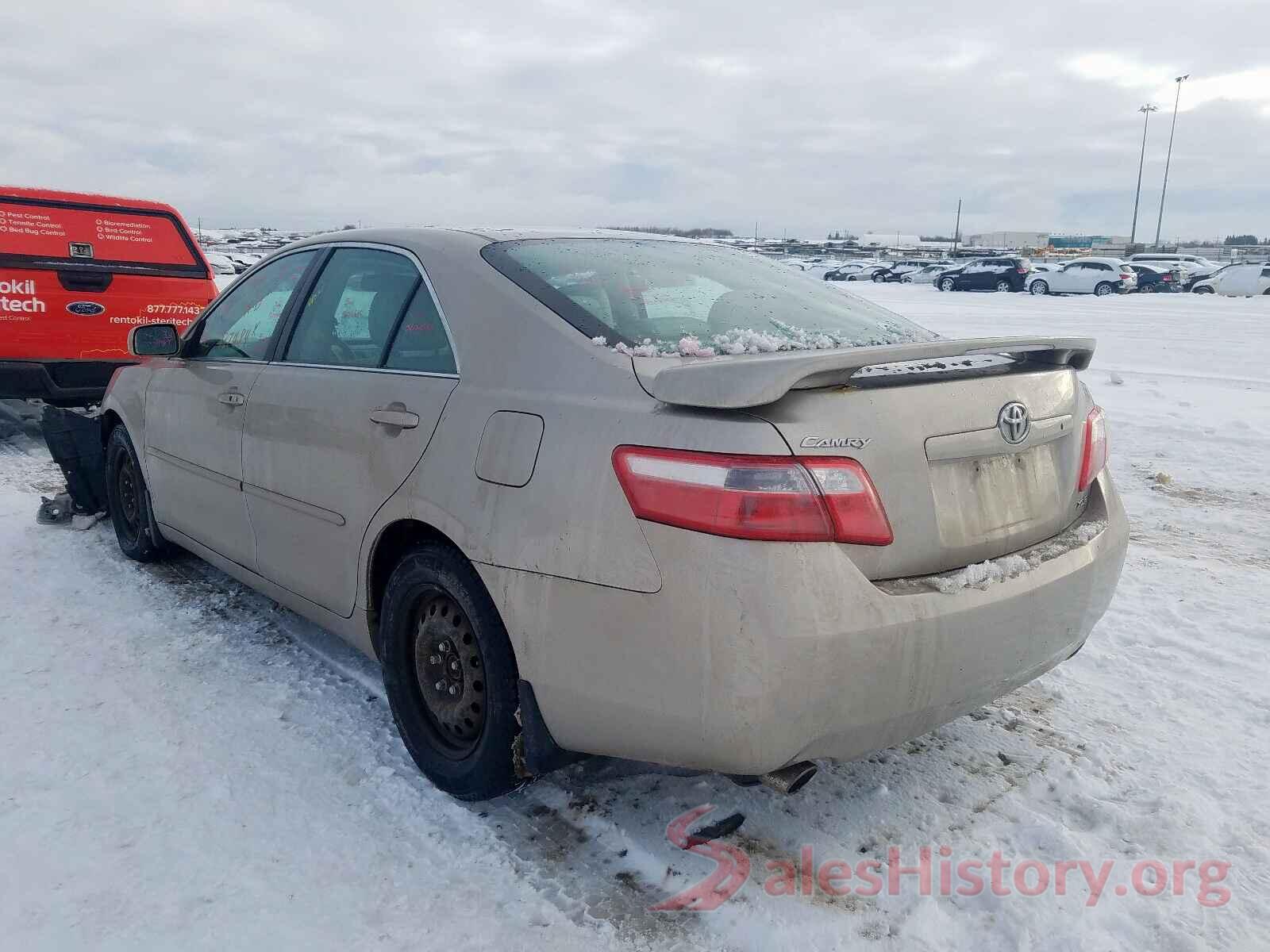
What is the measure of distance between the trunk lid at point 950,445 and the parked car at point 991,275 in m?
35.7

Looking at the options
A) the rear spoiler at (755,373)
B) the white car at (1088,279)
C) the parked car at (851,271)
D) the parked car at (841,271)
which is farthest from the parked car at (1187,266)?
the rear spoiler at (755,373)

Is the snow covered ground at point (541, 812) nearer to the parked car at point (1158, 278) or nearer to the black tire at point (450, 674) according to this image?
the black tire at point (450, 674)

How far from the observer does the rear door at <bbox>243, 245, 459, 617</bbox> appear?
2871mm

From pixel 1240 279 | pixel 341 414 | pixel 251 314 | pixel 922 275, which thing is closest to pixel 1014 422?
pixel 341 414

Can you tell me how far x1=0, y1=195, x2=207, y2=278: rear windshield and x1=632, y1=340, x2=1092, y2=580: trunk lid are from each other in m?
6.57

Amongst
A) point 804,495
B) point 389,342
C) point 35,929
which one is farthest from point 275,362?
point 804,495

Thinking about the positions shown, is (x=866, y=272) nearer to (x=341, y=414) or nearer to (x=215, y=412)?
(x=215, y=412)

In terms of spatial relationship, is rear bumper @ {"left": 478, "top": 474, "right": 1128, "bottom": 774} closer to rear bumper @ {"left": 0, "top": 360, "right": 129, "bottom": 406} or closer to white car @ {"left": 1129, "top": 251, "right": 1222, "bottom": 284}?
rear bumper @ {"left": 0, "top": 360, "right": 129, "bottom": 406}

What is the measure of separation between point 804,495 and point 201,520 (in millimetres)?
2955

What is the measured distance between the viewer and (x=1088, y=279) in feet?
109

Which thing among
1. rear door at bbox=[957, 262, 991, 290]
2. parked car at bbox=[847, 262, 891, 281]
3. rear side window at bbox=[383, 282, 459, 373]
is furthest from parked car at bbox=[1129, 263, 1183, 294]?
rear side window at bbox=[383, 282, 459, 373]

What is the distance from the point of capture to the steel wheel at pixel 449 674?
2703mm

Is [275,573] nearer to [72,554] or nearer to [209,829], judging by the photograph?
[209,829]

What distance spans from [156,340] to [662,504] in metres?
3.11
